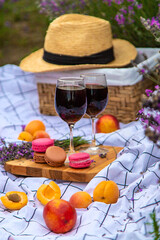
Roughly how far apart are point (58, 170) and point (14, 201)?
0.23 metres

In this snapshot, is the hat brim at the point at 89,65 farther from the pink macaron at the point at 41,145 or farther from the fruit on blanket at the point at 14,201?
the fruit on blanket at the point at 14,201

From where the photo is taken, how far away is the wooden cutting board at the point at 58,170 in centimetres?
145

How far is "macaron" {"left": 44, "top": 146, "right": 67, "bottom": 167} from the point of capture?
1.49 meters

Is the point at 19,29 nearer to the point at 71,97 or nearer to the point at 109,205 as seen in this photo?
the point at 71,97

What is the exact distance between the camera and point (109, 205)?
1208 mm

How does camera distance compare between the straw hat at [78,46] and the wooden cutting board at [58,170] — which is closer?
the wooden cutting board at [58,170]

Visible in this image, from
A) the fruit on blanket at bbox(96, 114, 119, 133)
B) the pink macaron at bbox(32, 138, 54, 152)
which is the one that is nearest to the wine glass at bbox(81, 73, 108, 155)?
the pink macaron at bbox(32, 138, 54, 152)

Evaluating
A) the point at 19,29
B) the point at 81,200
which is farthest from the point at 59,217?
the point at 19,29

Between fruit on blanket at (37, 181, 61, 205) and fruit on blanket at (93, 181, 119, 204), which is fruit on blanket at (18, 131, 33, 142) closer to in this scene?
fruit on blanket at (37, 181, 61, 205)

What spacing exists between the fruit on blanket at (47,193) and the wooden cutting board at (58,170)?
13 cm

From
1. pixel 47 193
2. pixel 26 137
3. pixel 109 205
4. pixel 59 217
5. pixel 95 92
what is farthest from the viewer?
pixel 26 137

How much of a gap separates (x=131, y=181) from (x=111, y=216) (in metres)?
0.27

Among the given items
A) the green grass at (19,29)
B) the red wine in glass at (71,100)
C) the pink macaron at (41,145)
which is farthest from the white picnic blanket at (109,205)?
the green grass at (19,29)

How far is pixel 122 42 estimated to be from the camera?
2.68 m
